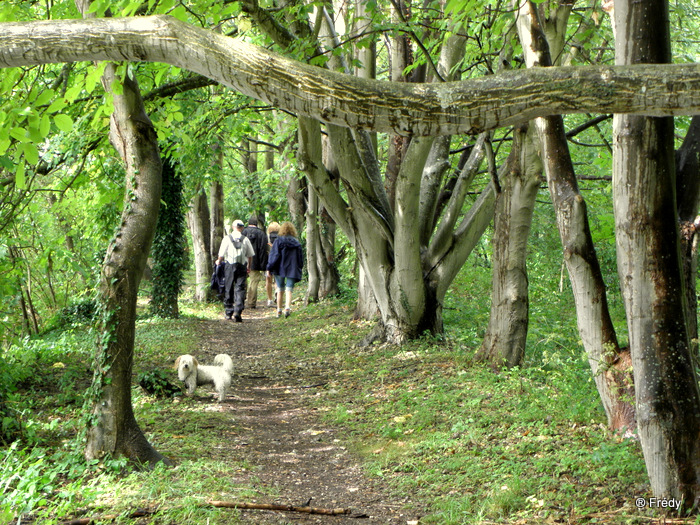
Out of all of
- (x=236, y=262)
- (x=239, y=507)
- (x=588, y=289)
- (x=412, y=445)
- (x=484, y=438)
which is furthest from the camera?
(x=236, y=262)

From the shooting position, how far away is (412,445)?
5.82 metres

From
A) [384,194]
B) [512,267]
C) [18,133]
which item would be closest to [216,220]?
[384,194]

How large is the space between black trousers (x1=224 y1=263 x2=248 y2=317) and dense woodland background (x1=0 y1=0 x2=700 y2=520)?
1348 mm

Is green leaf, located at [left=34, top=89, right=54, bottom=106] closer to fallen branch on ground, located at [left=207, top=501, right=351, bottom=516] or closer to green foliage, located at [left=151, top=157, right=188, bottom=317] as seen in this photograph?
fallen branch on ground, located at [left=207, top=501, right=351, bottom=516]

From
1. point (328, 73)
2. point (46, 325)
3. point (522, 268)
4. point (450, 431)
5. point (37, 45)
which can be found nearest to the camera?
point (328, 73)

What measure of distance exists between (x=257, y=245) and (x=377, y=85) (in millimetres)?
14536

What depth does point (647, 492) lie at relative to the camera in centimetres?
398

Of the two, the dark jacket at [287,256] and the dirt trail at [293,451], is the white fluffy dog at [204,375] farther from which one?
the dark jacket at [287,256]

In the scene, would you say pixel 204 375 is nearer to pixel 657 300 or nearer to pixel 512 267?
pixel 512 267

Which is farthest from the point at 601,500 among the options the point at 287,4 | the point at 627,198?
the point at 287,4

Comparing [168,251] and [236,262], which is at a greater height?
[168,251]

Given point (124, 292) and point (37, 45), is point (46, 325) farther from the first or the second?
point (37, 45)

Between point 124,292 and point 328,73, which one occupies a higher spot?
point 328,73

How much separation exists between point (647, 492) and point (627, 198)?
1.95 meters
